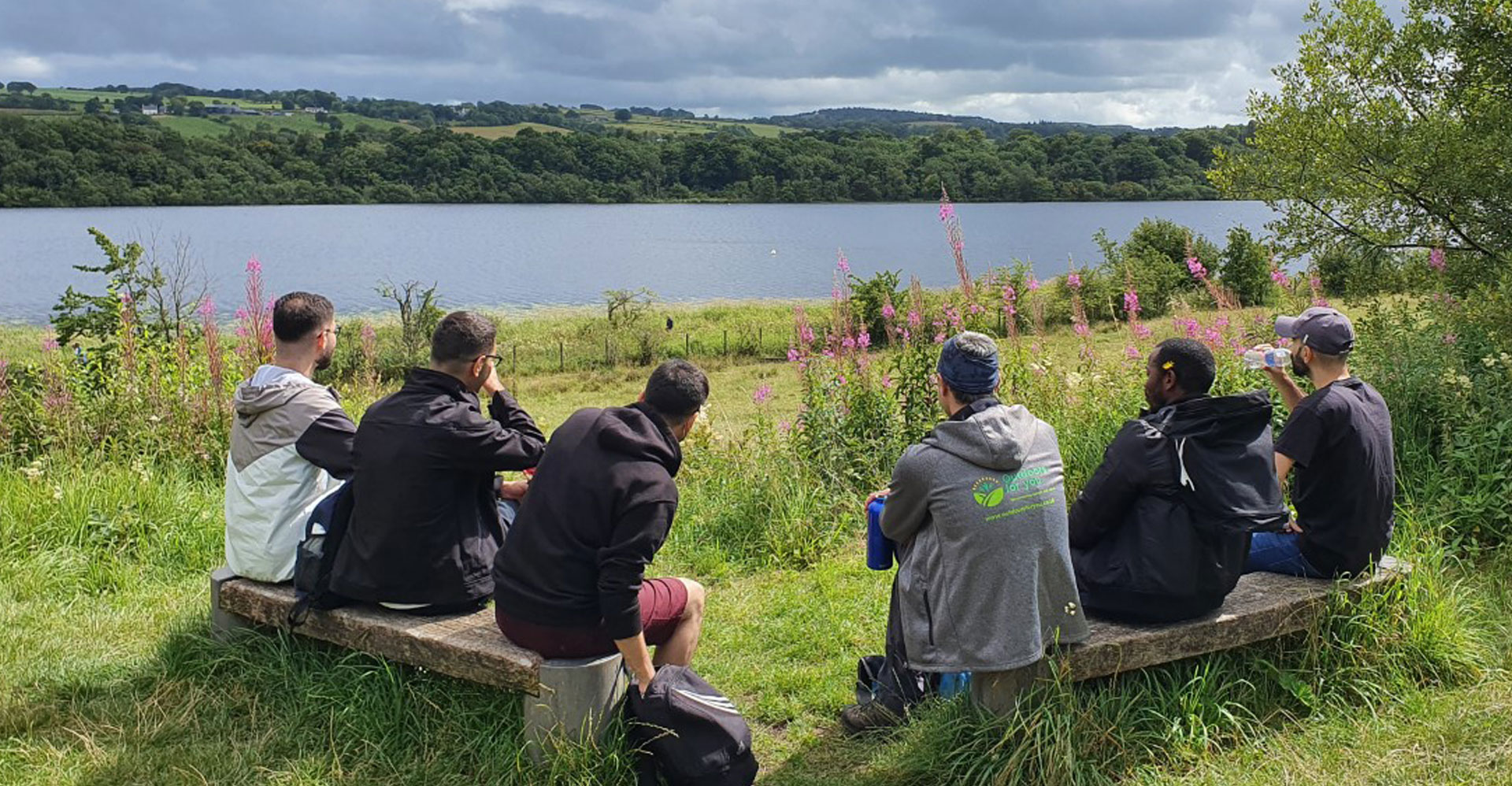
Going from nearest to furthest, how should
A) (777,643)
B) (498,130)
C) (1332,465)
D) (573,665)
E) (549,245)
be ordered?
1. (573,665)
2. (1332,465)
3. (777,643)
4. (549,245)
5. (498,130)

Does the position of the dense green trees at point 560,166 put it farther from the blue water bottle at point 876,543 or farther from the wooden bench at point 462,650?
the wooden bench at point 462,650

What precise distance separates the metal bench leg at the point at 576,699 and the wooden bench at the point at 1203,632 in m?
1.24

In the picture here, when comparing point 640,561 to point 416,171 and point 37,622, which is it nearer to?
point 37,622

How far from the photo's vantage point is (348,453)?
13.8 feet

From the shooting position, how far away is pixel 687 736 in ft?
11.5

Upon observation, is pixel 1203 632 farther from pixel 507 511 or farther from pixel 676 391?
pixel 507 511

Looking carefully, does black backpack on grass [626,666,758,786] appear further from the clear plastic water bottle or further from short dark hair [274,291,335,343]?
the clear plastic water bottle

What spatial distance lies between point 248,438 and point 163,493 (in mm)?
2487

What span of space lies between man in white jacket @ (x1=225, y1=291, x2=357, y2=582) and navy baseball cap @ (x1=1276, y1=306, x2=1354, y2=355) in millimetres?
3858

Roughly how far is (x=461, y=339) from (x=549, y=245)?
75.6 metres

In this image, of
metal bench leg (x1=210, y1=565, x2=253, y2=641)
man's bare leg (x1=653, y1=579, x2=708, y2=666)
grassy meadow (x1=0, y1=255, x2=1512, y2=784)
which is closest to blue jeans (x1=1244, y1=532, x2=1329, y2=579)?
grassy meadow (x1=0, y1=255, x2=1512, y2=784)

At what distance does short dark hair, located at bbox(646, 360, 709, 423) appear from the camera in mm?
3590

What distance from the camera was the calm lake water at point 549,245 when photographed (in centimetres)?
5281

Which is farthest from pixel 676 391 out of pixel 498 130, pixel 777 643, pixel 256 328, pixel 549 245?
pixel 498 130
